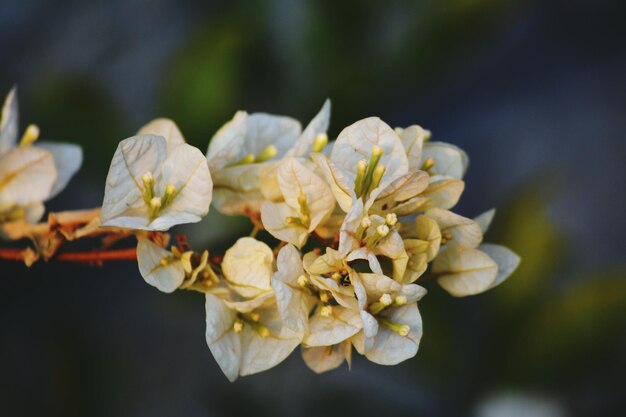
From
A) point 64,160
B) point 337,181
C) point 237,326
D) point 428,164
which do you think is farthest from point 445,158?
point 64,160

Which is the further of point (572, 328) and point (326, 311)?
point (572, 328)

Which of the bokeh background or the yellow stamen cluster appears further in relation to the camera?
the bokeh background

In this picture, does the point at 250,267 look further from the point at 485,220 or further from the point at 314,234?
the point at 485,220

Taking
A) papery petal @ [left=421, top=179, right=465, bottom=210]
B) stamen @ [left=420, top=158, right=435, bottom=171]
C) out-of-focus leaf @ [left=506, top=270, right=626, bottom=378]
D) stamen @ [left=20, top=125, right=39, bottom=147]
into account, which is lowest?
out-of-focus leaf @ [left=506, top=270, right=626, bottom=378]

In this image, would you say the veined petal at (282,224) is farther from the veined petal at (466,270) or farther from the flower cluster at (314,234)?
the veined petal at (466,270)

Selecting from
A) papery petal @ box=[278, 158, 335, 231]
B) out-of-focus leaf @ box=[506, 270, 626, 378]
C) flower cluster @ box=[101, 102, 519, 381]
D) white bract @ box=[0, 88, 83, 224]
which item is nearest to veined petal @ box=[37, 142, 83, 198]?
white bract @ box=[0, 88, 83, 224]

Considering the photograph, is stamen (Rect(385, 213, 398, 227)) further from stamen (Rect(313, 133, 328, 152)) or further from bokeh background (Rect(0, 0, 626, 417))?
bokeh background (Rect(0, 0, 626, 417))
